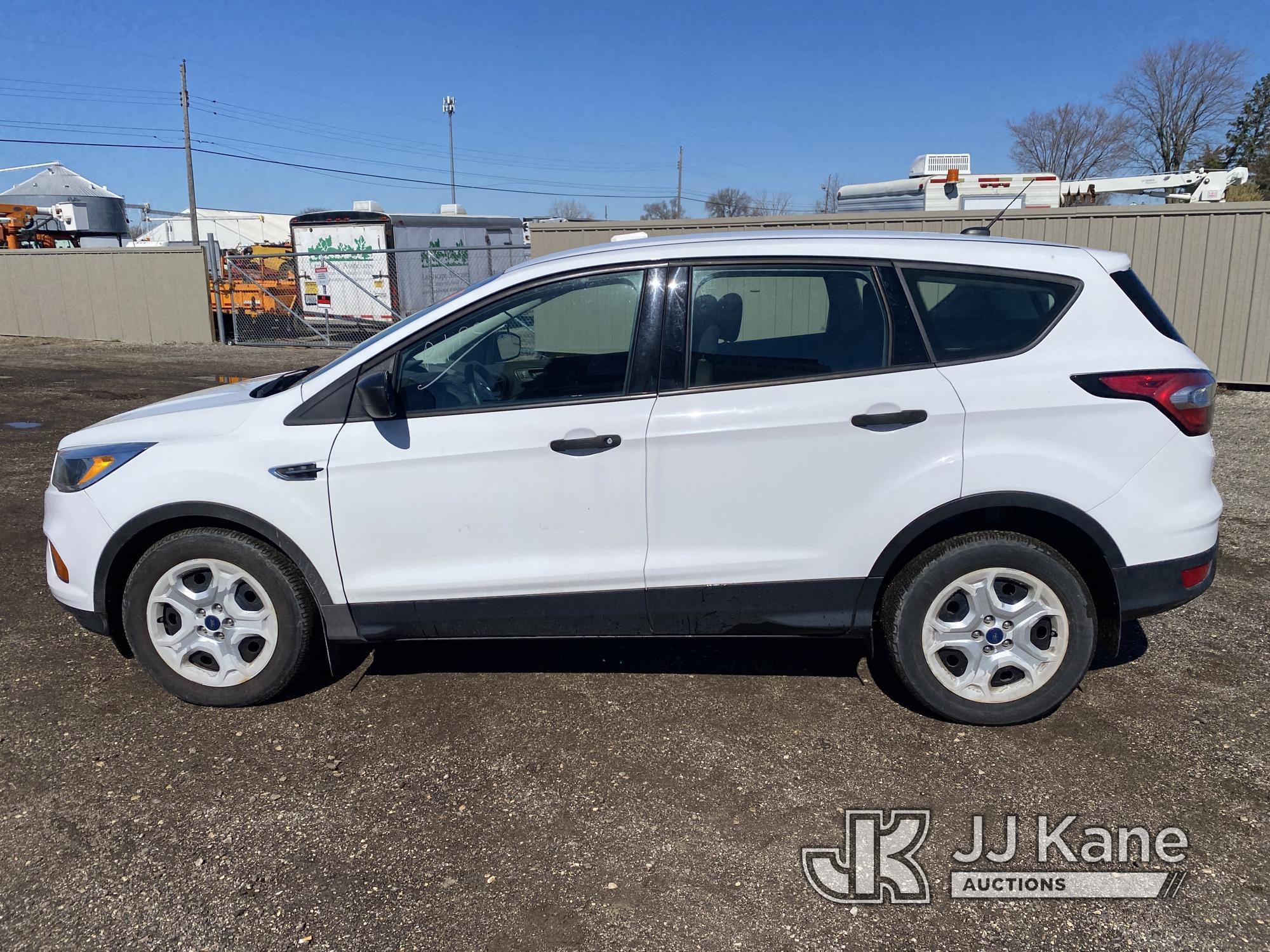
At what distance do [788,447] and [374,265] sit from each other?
20.7m

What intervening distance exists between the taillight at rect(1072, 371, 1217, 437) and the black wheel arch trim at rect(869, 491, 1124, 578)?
1.45 ft

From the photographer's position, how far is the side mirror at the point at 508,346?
3820mm

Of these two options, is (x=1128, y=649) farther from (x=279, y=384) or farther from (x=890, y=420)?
(x=279, y=384)

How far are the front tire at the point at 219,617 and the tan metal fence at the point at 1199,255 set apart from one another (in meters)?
9.31

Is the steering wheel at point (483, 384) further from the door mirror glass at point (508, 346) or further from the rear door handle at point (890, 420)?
the rear door handle at point (890, 420)

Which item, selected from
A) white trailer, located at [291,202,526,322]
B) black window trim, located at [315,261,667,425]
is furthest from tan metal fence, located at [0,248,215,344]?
black window trim, located at [315,261,667,425]

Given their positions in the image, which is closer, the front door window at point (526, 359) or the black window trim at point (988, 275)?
the black window trim at point (988, 275)

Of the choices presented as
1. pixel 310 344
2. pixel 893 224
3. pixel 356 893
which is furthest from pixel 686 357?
pixel 310 344

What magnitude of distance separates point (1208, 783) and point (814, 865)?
1515mm

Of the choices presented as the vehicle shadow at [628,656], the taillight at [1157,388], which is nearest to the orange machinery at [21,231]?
the vehicle shadow at [628,656]

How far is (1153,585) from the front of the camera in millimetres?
3578

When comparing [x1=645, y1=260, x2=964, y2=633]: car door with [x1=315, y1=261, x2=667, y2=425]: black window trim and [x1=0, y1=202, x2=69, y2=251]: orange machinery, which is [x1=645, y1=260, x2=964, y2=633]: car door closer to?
[x1=315, y1=261, x2=667, y2=425]: black window trim

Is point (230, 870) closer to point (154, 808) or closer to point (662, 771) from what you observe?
point (154, 808)

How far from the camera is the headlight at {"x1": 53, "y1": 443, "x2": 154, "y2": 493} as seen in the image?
12.6ft
